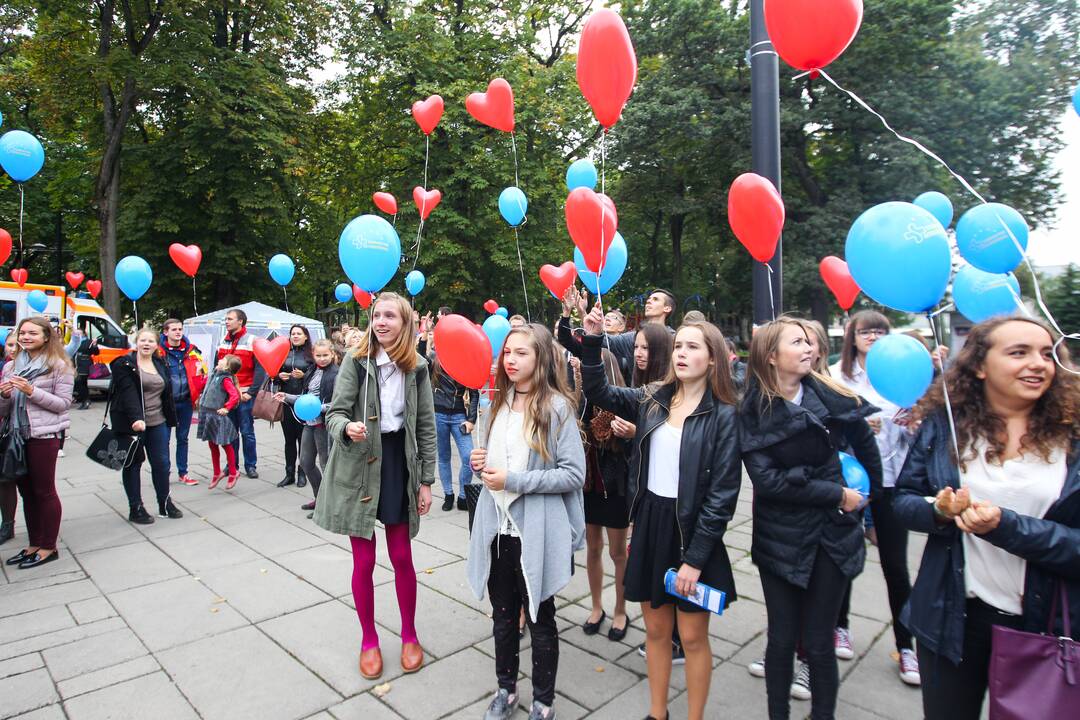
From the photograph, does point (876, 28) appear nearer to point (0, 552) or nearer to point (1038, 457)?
point (1038, 457)

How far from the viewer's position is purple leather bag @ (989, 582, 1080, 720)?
5.42 feet

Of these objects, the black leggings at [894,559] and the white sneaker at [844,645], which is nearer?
the black leggings at [894,559]

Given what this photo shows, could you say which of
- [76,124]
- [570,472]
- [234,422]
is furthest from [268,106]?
[570,472]

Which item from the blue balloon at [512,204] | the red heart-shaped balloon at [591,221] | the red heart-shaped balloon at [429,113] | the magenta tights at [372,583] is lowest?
the magenta tights at [372,583]

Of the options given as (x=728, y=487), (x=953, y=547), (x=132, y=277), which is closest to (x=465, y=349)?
(x=728, y=487)

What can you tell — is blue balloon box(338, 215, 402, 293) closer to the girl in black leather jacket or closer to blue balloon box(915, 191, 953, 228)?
the girl in black leather jacket

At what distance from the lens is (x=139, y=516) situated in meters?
5.75

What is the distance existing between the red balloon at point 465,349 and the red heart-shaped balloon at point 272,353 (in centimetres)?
388

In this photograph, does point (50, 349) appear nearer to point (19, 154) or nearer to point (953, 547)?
point (19, 154)

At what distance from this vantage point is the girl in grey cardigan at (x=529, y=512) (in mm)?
2658

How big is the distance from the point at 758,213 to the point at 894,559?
2.22 m

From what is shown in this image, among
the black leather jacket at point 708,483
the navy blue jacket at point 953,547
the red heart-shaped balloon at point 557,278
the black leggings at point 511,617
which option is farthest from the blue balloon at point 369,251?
the navy blue jacket at point 953,547

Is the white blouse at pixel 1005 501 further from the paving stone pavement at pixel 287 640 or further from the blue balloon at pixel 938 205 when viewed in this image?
the blue balloon at pixel 938 205

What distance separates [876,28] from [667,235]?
16.6m
